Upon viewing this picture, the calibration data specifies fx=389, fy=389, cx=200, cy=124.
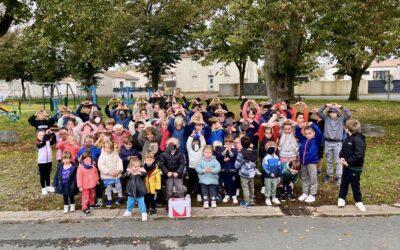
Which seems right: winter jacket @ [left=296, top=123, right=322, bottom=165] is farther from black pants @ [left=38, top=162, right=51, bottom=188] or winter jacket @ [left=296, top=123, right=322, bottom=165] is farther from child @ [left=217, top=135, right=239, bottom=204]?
black pants @ [left=38, top=162, right=51, bottom=188]

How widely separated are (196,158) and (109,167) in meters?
1.56

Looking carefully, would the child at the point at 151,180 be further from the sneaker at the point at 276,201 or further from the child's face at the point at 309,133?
the child's face at the point at 309,133

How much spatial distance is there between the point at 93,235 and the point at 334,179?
5023mm

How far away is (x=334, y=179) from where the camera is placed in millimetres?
8125

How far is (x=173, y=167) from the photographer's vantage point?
22.1 feet

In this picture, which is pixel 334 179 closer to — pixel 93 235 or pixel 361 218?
pixel 361 218

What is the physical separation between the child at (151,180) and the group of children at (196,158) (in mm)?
17

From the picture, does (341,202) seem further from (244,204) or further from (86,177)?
(86,177)

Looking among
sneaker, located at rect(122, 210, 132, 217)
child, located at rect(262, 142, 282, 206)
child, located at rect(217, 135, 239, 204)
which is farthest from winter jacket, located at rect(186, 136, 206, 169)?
sneaker, located at rect(122, 210, 132, 217)

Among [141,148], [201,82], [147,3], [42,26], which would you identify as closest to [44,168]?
[141,148]

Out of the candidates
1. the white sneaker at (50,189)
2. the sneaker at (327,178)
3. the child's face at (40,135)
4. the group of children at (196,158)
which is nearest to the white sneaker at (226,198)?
the group of children at (196,158)

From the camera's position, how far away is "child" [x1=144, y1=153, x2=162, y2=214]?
6.56m

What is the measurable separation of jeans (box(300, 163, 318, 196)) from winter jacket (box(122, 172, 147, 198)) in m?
2.97

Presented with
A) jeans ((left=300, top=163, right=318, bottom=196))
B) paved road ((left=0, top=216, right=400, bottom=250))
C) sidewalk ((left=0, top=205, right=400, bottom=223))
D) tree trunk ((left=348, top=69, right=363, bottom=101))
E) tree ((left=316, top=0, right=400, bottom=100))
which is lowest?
paved road ((left=0, top=216, right=400, bottom=250))
